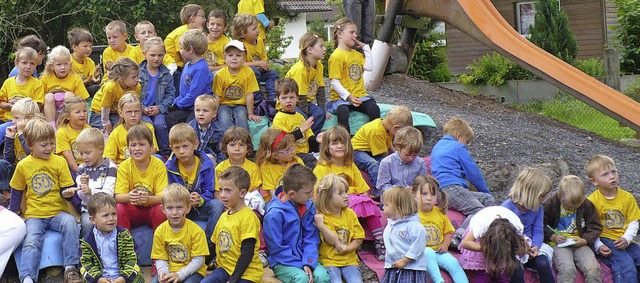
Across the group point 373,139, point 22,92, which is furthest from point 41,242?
point 373,139

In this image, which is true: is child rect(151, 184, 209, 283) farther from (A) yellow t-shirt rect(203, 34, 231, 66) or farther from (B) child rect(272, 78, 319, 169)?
(A) yellow t-shirt rect(203, 34, 231, 66)

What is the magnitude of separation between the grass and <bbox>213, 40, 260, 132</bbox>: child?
7.01 metres

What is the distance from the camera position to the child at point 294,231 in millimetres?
7562

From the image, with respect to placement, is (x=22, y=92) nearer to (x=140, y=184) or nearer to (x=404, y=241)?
(x=140, y=184)

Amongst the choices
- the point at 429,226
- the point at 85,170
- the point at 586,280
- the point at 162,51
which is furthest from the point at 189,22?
the point at 586,280

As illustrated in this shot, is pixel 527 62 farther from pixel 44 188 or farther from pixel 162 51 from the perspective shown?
pixel 44 188

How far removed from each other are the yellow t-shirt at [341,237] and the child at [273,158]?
75 cm

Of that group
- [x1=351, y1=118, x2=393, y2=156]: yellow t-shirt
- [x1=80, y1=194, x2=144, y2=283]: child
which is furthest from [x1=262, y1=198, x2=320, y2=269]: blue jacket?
[x1=351, y1=118, x2=393, y2=156]: yellow t-shirt

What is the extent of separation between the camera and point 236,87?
978 centimetres

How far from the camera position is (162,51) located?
9664mm

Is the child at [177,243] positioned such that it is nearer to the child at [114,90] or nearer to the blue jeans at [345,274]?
the blue jeans at [345,274]

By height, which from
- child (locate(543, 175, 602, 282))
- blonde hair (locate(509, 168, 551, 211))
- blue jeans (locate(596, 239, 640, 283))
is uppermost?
blonde hair (locate(509, 168, 551, 211))

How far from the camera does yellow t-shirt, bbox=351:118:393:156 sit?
31.2 ft

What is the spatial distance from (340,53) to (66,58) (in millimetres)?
2600
